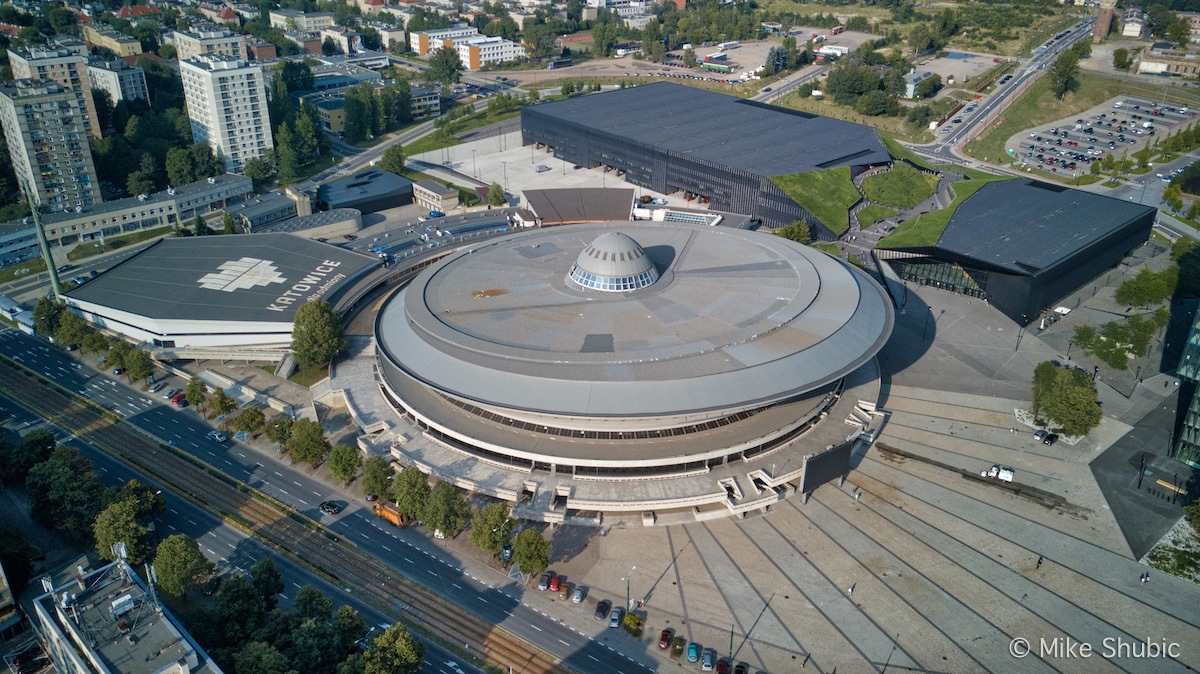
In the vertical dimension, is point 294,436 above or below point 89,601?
below

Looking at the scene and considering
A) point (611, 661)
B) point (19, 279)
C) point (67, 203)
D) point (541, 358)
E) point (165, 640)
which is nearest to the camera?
point (165, 640)

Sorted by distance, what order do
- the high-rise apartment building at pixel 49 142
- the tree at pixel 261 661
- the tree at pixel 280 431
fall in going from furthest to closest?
the high-rise apartment building at pixel 49 142 → the tree at pixel 280 431 → the tree at pixel 261 661

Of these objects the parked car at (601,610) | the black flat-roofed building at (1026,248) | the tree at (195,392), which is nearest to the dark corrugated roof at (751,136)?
the black flat-roofed building at (1026,248)

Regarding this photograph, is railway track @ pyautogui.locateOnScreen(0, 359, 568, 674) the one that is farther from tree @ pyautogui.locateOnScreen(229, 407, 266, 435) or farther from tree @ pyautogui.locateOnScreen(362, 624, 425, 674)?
tree @ pyautogui.locateOnScreen(362, 624, 425, 674)

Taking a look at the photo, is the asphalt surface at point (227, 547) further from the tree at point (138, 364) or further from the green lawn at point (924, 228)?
the green lawn at point (924, 228)

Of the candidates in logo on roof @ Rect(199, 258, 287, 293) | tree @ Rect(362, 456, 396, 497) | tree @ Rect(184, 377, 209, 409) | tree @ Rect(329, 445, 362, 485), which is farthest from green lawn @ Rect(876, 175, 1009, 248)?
tree @ Rect(184, 377, 209, 409)

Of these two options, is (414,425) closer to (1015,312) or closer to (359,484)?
(359,484)

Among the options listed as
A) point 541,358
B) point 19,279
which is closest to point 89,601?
point 541,358
